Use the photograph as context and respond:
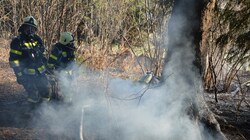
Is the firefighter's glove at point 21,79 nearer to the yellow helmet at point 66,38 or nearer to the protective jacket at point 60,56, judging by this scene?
the protective jacket at point 60,56

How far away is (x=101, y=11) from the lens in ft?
44.7

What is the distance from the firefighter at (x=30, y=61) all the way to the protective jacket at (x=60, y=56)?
208 mm

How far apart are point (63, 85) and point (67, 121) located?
1.41 metres

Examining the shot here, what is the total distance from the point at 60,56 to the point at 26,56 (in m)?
0.73

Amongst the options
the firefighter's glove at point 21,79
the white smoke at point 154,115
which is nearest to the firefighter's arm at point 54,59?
the firefighter's glove at point 21,79

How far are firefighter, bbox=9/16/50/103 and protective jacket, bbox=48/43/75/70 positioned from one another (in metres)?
0.21

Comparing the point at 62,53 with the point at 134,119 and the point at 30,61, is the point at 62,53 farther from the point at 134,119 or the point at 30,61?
the point at 134,119

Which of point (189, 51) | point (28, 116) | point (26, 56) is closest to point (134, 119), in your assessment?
point (189, 51)

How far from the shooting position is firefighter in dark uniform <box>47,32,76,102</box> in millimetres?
6613

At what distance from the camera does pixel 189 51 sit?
534 cm

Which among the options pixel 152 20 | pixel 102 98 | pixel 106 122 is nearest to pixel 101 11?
pixel 152 20

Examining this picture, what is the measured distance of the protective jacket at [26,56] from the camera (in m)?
6.09

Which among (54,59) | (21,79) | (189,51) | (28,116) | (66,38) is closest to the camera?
(189,51)

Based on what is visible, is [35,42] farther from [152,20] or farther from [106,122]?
[152,20]
